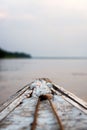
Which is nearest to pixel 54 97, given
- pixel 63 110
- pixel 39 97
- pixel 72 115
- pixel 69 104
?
pixel 39 97

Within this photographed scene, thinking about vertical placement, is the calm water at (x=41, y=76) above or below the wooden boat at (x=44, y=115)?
below

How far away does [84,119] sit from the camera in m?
4.70

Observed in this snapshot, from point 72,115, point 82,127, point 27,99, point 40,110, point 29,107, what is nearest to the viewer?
point 82,127

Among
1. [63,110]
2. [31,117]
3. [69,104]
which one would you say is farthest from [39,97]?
[31,117]

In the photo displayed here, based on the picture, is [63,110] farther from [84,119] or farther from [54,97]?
[54,97]

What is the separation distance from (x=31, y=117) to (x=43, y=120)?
321 mm

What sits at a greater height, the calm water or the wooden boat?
the wooden boat

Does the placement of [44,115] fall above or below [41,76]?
above

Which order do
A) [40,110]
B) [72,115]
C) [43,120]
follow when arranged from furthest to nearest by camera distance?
[40,110] < [72,115] < [43,120]

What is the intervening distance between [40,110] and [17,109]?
48cm

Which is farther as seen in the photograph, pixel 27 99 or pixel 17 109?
pixel 27 99

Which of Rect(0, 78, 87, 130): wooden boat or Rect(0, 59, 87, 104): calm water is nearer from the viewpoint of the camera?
Rect(0, 78, 87, 130): wooden boat

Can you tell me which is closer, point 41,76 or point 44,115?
point 44,115

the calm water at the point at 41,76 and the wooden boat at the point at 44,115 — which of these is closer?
the wooden boat at the point at 44,115
